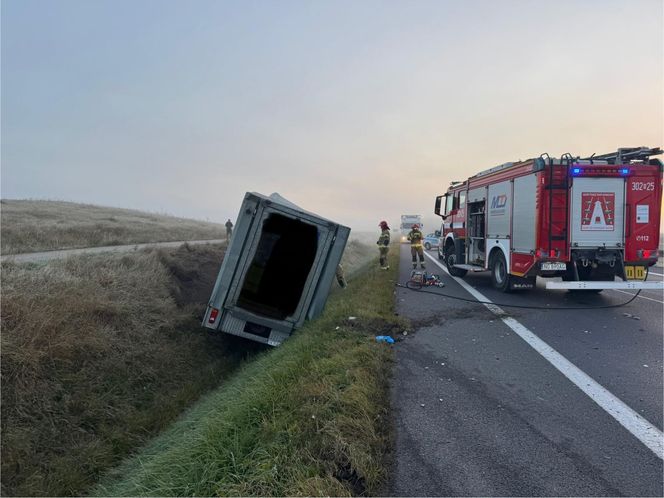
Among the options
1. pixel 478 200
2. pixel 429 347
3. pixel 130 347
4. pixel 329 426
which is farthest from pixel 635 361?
pixel 130 347

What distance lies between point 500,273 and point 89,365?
8758 mm

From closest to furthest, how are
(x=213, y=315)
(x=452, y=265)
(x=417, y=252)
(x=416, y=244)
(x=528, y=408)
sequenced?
(x=528, y=408) < (x=213, y=315) < (x=452, y=265) < (x=417, y=252) < (x=416, y=244)

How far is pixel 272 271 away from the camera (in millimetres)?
8055

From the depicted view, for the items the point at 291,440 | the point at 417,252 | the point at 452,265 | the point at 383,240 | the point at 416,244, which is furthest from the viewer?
the point at 383,240

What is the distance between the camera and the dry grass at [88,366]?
4465 mm

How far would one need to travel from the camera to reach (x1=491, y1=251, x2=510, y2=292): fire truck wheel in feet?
29.8

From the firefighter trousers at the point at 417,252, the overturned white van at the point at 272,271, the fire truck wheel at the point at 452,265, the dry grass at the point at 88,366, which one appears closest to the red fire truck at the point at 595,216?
the overturned white van at the point at 272,271

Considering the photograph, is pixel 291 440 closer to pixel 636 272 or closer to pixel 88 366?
pixel 88 366

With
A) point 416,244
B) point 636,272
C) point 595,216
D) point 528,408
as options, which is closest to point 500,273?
point 595,216

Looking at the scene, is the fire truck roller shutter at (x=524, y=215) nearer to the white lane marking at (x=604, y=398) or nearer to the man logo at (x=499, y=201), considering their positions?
the man logo at (x=499, y=201)

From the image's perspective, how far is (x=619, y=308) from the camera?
25.2 feet

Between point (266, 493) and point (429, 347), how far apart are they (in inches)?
130

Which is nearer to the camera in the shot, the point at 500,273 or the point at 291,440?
the point at 291,440

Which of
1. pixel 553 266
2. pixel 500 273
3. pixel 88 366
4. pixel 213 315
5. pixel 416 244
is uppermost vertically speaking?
Answer: pixel 416 244
